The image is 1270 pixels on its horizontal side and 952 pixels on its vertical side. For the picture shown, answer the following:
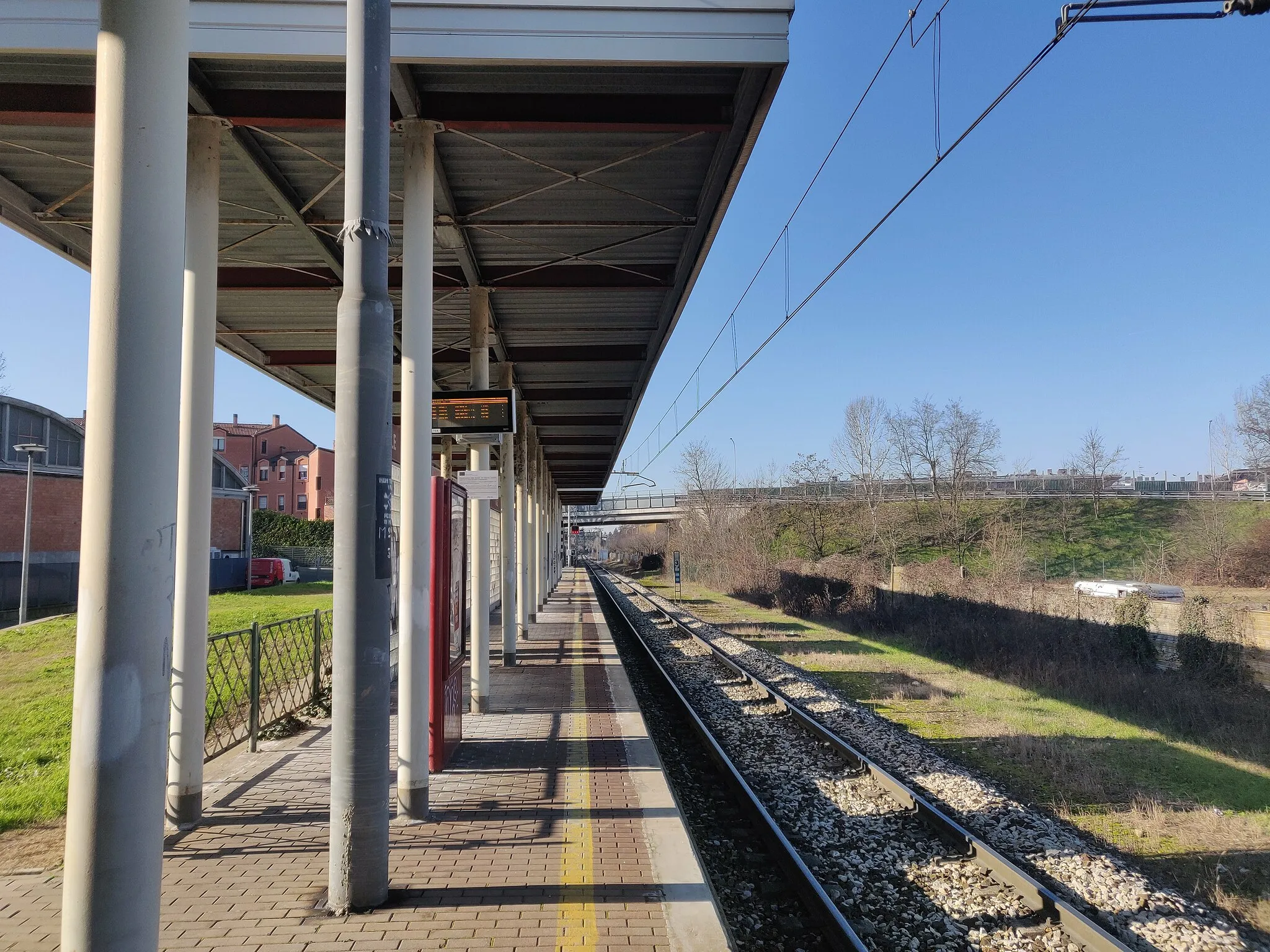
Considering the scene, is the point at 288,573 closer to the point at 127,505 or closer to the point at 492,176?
the point at 492,176

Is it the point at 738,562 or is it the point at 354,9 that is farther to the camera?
the point at 738,562

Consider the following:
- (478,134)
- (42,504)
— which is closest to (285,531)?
(42,504)

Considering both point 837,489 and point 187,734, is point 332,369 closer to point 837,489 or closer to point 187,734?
point 187,734

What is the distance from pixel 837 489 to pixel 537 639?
95.7 ft

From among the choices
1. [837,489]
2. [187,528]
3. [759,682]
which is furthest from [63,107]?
[837,489]

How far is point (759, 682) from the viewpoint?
47.0 ft

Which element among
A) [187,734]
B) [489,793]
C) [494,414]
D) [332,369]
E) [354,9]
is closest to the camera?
[354,9]

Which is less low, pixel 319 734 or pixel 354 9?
pixel 354 9

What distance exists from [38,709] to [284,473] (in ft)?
225

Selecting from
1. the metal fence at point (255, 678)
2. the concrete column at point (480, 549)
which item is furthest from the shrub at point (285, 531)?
the concrete column at point (480, 549)

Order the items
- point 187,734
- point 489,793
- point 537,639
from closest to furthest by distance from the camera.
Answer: point 187,734 → point 489,793 → point 537,639

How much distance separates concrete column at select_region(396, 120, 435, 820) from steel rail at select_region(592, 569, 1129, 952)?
416cm

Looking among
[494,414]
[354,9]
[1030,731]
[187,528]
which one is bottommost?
[1030,731]

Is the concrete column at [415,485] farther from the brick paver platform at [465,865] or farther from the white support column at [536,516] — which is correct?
the white support column at [536,516]
